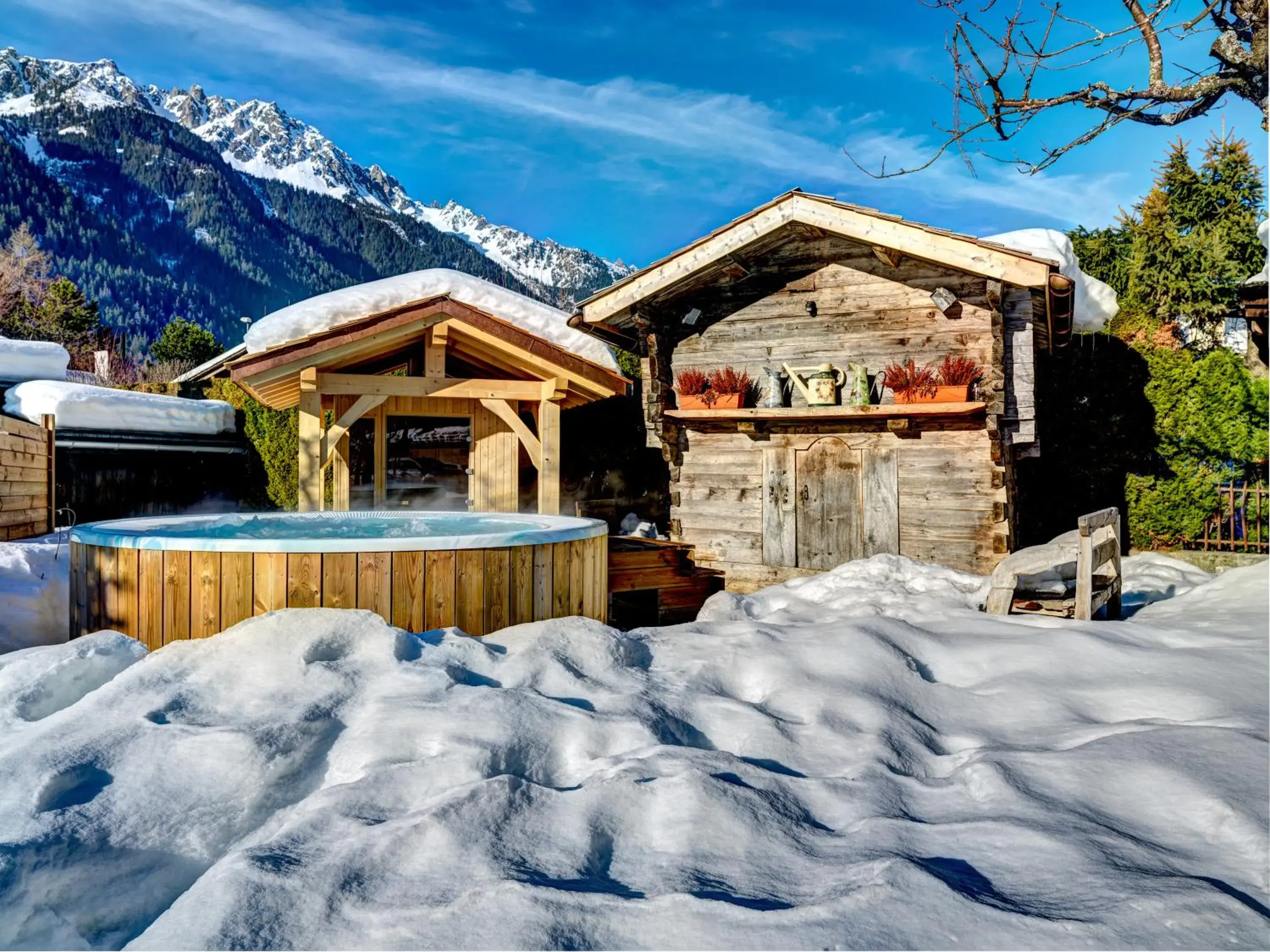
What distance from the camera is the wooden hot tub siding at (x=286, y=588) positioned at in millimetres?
4441

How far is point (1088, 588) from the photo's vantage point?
521 cm

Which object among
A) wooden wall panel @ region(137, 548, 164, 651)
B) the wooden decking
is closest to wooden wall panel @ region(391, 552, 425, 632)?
wooden wall panel @ region(137, 548, 164, 651)

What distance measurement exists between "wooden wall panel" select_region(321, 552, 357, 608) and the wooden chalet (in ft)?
16.0

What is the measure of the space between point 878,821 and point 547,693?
5.68ft

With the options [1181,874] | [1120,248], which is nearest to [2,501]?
[1181,874]

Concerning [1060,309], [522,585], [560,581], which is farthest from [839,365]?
[522,585]

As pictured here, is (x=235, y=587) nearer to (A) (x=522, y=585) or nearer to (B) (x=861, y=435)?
(A) (x=522, y=585)

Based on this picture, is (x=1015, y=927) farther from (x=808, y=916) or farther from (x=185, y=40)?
(x=185, y=40)

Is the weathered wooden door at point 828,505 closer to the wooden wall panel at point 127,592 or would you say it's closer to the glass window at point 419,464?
the glass window at point 419,464

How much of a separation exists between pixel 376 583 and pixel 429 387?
5.88m

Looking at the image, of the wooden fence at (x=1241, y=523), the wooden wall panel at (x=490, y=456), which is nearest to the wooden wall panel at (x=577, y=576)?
the wooden wall panel at (x=490, y=456)

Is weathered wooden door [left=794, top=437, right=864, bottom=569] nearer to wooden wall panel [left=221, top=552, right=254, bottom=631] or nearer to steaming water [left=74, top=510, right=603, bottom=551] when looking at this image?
steaming water [left=74, top=510, right=603, bottom=551]

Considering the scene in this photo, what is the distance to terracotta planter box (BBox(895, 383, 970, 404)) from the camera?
24.6 feet

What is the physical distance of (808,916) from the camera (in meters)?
1.76
